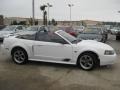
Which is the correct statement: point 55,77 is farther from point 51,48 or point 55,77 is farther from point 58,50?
point 51,48

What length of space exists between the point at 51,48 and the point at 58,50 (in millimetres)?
305

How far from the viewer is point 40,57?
341 inches

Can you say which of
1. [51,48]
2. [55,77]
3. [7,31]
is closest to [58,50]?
[51,48]

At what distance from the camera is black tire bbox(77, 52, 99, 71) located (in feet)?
26.2

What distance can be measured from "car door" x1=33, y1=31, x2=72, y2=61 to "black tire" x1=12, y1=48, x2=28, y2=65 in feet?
1.54

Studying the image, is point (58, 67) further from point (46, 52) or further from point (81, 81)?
point (81, 81)

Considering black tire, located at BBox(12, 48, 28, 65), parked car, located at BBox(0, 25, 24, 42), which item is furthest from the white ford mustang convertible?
parked car, located at BBox(0, 25, 24, 42)

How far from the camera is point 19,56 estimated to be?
8.98 meters

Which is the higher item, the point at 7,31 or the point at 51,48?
the point at 7,31

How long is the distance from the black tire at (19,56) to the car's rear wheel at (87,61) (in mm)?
2320

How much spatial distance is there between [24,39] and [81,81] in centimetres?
347

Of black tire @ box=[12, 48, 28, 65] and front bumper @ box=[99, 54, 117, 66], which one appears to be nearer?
front bumper @ box=[99, 54, 117, 66]

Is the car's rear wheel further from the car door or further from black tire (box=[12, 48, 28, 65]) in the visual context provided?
black tire (box=[12, 48, 28, 65])

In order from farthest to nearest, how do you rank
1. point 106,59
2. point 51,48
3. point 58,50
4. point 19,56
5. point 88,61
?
point 19,56 < point 51,48 < point 58,50 < point 88,61 < point 106,59
